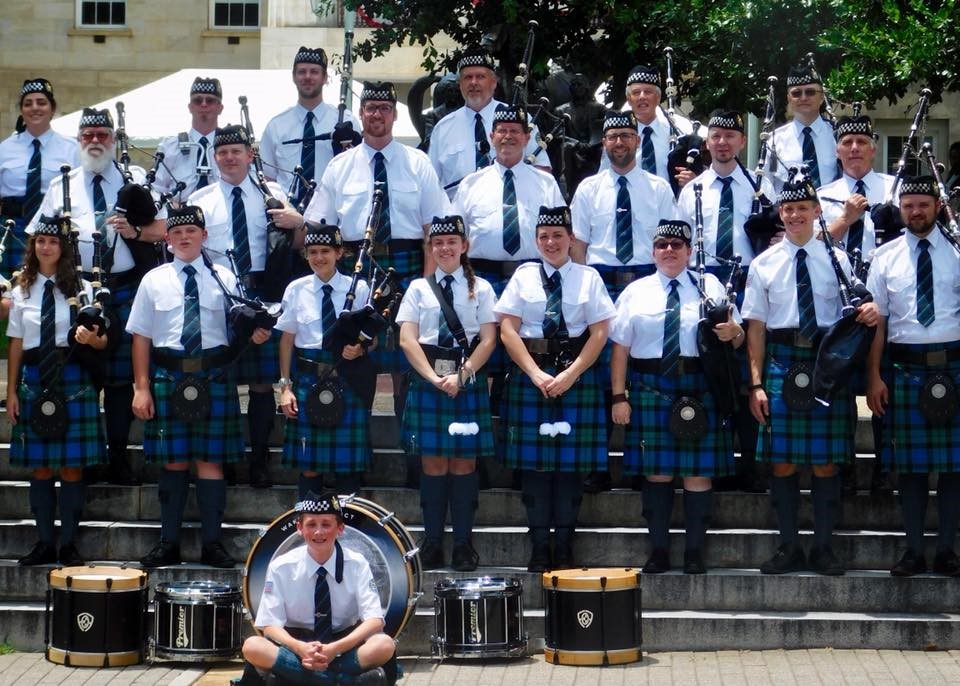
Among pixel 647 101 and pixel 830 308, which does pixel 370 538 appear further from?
pixel 647 101

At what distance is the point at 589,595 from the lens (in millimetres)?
8172

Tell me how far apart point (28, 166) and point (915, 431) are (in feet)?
15.8

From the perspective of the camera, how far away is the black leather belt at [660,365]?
881 cm

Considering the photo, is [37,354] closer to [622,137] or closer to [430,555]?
[430,555]

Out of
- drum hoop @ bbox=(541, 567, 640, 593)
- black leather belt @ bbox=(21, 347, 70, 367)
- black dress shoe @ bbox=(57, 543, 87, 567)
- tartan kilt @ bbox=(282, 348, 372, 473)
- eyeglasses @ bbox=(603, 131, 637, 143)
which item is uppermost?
eyeglasses @ bbox=(603, 131, 637, 143)

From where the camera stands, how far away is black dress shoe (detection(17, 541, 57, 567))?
8.99m

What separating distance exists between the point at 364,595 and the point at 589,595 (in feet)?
3.51

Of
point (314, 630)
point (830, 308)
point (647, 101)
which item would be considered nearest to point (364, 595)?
point (314, 630)

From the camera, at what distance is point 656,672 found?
27.0ft

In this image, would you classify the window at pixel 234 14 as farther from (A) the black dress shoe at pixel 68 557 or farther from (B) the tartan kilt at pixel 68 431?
(A) the black dress shoe at pixel 68 557

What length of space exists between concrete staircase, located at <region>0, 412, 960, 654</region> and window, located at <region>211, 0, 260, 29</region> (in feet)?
46.7

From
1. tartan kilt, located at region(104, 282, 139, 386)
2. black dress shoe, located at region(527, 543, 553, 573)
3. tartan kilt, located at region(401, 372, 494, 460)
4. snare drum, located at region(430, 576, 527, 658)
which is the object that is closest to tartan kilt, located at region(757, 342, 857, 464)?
black dress shoe, located at region(527, 543, 553, 573)

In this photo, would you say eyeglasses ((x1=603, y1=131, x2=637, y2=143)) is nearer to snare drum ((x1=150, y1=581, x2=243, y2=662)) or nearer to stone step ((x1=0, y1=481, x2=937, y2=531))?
stone step ((x1=0, y1=481, x2=937, y2=531))

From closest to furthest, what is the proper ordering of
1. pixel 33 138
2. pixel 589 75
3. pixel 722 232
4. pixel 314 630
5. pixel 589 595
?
1. pixel 314 630
2. pixel 589 595
3. pixel 722 232
4. pixel 33 138
5. pixel 589 75
